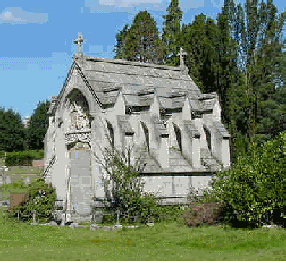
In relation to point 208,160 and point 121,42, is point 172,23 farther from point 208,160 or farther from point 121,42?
point 208,160

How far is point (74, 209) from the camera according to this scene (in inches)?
998

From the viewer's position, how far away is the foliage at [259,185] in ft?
58.9

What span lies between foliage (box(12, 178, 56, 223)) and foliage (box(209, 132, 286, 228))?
886 cm

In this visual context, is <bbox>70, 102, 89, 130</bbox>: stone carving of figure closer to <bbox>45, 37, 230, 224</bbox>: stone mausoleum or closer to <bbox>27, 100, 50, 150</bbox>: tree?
<bbox>45, 37, 230, 224</bbox>: stone mausoleum

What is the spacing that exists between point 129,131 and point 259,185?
645cm

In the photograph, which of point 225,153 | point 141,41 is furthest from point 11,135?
point 225,153

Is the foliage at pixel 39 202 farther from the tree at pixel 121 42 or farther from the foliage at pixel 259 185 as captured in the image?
the tree at pixel 121 42

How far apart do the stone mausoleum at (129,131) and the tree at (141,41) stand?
1823cm

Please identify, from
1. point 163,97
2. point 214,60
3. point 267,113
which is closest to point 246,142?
point 267,113

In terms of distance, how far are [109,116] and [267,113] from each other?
13680 mm

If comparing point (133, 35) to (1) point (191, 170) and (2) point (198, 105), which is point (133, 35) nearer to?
(2) point (198, 105)

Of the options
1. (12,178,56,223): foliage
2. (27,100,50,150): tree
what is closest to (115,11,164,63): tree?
(12,178,56,223): foliage

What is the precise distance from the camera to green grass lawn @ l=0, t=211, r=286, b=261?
14305 millimetres

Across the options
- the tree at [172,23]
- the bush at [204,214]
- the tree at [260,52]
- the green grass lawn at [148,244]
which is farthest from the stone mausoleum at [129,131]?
the tree at [172,23]
